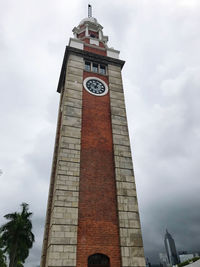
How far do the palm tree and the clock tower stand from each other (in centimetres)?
1304

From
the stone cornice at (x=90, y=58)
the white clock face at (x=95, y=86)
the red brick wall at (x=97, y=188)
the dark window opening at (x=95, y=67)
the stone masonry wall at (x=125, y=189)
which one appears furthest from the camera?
the dark window opening at (x=95, y=67)

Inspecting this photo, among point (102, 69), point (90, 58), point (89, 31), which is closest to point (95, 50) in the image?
point (90, 58)

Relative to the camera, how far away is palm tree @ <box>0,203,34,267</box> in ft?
89.1

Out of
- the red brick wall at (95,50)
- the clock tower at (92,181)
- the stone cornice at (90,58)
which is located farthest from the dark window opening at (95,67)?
the red brick wall at (95,50)

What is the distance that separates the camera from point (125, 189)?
1596cm

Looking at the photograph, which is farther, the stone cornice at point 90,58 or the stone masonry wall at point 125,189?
the stone cornice at point 90,58

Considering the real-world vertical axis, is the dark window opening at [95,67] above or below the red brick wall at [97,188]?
above

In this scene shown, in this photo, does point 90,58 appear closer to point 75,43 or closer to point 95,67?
point 95,67

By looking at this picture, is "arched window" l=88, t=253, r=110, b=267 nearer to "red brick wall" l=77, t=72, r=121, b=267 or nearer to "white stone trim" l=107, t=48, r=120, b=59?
"red brick wall" l=77, t=72, r=121, b=267

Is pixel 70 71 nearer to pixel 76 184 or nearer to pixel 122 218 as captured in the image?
pixel 76 184

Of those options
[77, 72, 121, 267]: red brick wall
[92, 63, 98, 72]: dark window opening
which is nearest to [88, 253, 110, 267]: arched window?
[77, 72, 121, 267]: red brick wall

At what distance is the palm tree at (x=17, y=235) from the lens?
2717 centimetres

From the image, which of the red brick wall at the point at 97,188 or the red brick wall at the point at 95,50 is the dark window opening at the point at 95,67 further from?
the red brick wall at the point at 97,188

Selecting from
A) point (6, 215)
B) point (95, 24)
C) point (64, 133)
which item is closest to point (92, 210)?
point (64, 133)
